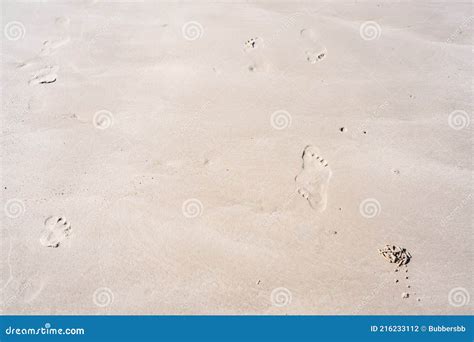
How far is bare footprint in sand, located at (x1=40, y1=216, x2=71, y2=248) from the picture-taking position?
9.87ft

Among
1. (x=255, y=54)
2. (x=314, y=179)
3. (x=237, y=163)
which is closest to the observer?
(x=314, y=179)

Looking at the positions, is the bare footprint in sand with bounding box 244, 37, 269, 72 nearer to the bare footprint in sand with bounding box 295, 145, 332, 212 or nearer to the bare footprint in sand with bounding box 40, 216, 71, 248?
the bare footprint in sand with bounding box 295, 145, 332, 212

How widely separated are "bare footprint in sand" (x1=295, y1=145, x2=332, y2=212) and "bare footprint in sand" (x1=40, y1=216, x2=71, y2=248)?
2.00 meters

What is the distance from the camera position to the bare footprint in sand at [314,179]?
315 centimetres

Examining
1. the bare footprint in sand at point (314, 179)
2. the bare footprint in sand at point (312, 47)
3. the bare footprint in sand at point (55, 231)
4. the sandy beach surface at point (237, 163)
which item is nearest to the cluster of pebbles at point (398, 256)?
the sandy beach surface at point (237, 163)

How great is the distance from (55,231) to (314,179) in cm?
225

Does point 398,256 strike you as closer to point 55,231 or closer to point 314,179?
point 314,179

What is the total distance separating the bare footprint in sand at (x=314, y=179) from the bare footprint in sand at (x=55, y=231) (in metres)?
2.00

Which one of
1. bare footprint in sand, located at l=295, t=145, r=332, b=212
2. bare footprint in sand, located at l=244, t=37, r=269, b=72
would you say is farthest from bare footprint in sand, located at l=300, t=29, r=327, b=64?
bare footprint in sand, located at l=295, t=145, r=332, b=212

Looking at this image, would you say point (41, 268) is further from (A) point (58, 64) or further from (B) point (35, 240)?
(A) point (58, 64)

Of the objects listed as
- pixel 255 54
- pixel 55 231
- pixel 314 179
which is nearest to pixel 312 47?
Result: pixel 255 54

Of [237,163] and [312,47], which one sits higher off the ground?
[312,47]

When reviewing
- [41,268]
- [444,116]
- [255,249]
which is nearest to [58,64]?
[41,268]

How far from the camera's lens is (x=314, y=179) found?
326 centimetres
